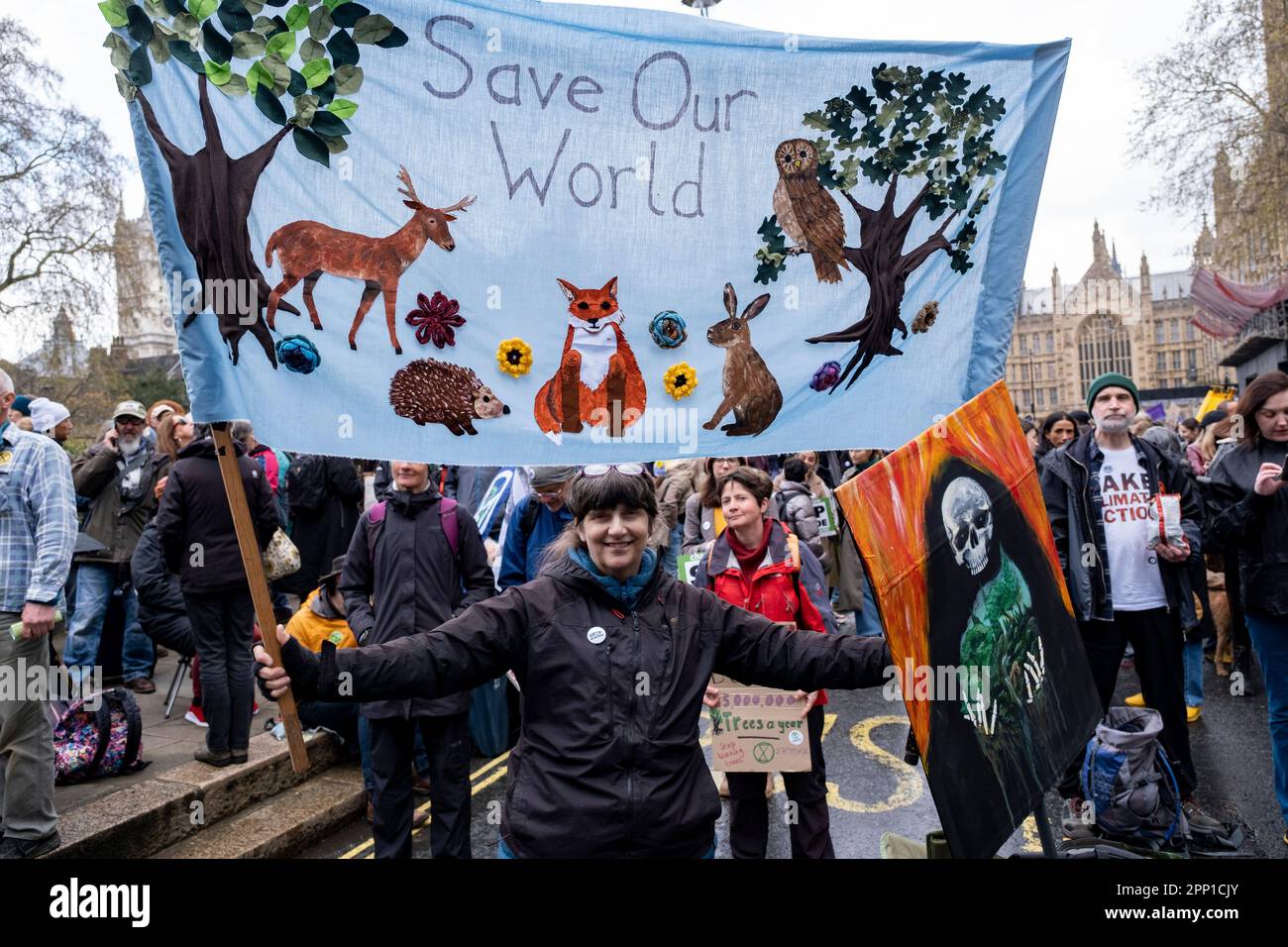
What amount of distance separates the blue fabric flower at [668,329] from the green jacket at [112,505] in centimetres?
530

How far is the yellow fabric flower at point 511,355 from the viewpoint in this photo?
2752 mm

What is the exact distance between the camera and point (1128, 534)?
4641mm

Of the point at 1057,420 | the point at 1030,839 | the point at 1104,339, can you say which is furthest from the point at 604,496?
the point at 1104,339

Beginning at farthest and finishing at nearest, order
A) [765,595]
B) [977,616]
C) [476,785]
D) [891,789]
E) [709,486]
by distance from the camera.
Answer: [709,486]
[476,785]
[891,789]
[765,595]
[977,616]

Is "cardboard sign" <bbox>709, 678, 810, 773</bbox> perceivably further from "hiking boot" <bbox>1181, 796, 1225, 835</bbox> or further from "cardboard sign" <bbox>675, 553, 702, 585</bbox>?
"hiking boot" <bbox>1181, 796, 1225, 835</bbox>

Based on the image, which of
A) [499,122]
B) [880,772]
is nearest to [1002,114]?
[499,122]

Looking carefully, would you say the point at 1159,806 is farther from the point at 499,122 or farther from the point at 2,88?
the point at 2,88

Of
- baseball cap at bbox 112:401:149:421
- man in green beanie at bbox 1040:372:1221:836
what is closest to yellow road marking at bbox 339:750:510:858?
man in green beanie at bbox 1040:372:1221:836

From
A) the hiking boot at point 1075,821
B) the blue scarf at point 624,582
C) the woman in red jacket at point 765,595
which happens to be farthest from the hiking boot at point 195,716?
the hiking boot at point 1075,821

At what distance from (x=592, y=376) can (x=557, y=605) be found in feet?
2.27

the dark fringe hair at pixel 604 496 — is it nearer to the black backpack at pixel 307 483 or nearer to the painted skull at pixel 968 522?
the painted skull at pixel 968 522

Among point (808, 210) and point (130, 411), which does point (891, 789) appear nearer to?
point (808, 210)

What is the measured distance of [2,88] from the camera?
22172 millimetres

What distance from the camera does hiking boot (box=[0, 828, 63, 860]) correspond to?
12.4ft
